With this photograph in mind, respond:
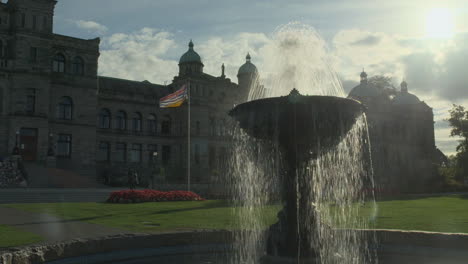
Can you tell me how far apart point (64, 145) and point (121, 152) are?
28.9 ft

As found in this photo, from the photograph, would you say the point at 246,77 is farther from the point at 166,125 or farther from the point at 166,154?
the point at 166,154

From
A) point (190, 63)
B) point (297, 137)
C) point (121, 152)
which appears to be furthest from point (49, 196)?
point (190, 63)

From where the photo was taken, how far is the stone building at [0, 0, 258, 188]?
40.9 metres

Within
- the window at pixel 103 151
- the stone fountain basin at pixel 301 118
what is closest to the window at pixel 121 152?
the window at pixel 103 151

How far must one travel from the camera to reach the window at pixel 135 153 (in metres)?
53.9

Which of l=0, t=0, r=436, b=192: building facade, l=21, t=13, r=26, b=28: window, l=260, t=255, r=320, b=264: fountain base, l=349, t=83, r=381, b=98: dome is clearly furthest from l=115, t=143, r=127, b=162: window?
l=260, t=255, r=320, b=264: fountain base

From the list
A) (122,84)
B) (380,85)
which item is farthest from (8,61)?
(380,85)

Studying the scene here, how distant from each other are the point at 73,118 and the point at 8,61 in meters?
8.33

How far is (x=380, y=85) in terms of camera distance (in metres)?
83.4

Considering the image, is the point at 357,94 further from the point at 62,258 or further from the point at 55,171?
the point at 62,258

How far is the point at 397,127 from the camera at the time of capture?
79375mm

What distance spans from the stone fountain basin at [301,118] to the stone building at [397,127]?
188ft

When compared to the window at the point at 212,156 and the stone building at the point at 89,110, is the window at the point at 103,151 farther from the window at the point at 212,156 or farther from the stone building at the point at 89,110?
the window at the point at 212,156

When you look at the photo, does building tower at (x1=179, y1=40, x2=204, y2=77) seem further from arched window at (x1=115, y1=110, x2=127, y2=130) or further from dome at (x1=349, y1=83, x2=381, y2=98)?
dome at (x1=349, y1=83, x2=381, y2=98)
